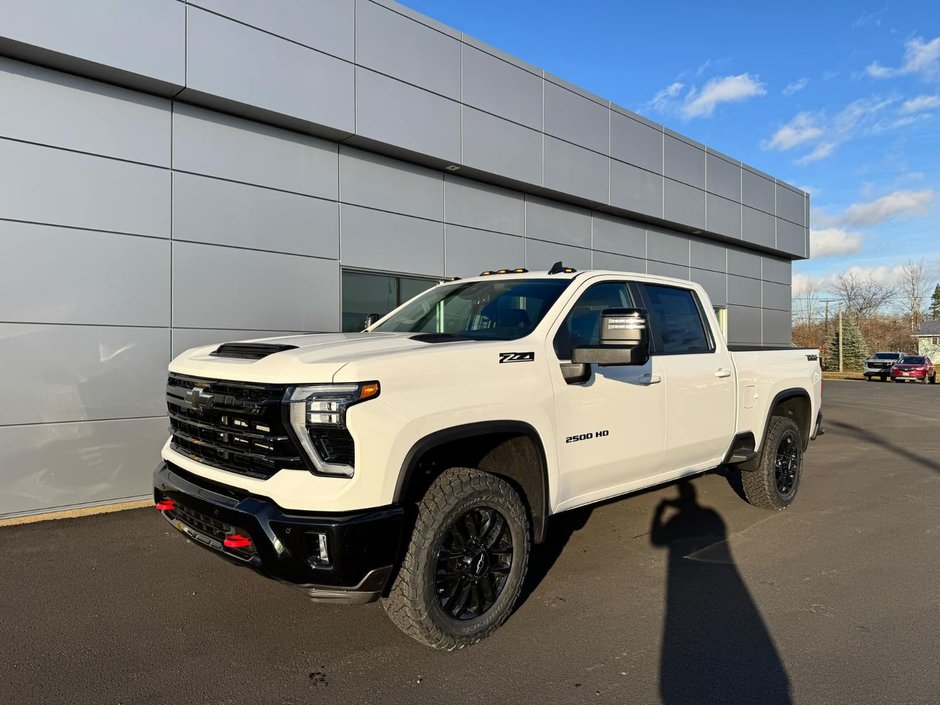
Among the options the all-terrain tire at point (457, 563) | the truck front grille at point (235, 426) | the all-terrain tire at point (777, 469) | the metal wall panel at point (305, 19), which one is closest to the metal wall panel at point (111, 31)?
the metal wall panel at point (305, 19)

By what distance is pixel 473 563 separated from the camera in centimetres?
331

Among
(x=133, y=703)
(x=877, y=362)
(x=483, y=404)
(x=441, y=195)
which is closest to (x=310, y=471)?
(x=483, y=404)

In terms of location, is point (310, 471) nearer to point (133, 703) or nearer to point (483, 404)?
point (483, 404)

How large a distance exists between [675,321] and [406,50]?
20.7ft

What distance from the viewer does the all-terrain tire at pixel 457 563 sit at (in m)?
3.04

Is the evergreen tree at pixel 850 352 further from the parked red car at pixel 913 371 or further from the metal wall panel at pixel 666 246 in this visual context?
the metal wall panel at pixel 666 246

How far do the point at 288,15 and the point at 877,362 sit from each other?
115ft

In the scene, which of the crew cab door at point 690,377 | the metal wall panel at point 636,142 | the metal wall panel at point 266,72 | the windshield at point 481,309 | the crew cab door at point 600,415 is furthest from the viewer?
the metal wall panel at point 636,142

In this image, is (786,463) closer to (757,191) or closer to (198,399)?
(198,399)

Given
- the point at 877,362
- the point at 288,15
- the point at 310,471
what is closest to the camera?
the point at 310,471

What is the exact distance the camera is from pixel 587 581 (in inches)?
169

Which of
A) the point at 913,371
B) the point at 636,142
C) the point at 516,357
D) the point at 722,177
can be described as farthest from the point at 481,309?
the point at 913,371

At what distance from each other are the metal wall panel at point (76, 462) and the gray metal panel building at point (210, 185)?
0.06 feet

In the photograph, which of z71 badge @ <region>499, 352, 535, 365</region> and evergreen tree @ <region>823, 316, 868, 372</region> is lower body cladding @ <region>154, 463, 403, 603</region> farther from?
evergreen tree @ <region>823, 316, 868, 372</region>
